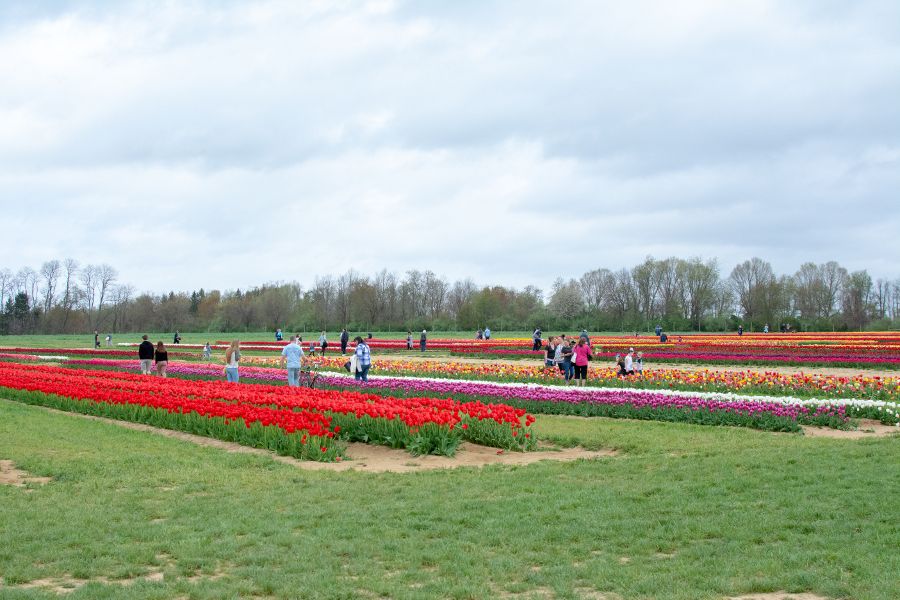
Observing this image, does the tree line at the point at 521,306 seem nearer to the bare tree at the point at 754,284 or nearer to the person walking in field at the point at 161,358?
the bare tree at the point at 754,284

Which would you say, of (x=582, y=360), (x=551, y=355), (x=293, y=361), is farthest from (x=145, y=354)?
(x=582, y=360)

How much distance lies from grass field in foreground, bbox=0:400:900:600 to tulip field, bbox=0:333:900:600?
1.1 inches

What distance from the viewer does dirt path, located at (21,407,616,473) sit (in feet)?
38.7

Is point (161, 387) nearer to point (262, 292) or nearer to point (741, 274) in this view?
point (741, 274)

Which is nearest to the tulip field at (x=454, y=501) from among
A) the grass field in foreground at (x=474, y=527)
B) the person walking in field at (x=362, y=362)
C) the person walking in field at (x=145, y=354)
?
the grass field in foreground at (x=474, y=527)

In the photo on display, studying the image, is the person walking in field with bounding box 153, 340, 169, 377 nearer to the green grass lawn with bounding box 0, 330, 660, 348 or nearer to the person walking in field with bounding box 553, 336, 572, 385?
the person walking in field with bounding box 553, 336, 572, 385

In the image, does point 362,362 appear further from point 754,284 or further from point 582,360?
point 754,284

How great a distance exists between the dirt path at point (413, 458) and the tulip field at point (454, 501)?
5.6 inches

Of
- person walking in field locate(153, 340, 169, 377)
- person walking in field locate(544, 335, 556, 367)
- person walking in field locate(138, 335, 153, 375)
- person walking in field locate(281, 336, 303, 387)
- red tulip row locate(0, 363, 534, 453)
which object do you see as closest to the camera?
red tulip row locate(0, 363, 534, 453)

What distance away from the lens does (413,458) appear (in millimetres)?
12578

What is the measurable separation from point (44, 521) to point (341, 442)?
586 cm

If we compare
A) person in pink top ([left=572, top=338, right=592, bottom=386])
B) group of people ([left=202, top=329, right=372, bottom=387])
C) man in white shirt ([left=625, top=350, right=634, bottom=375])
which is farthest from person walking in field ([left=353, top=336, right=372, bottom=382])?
man in white shirt ([left=625, top=350, right=634, bottom=375])

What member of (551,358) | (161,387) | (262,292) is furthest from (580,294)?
(161,387)

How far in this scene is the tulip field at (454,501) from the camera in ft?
19.9
